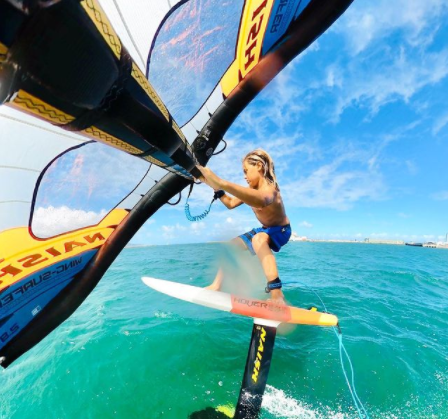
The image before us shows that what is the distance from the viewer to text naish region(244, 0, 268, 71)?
2.92 meters

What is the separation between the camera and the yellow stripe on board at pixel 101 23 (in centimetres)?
60

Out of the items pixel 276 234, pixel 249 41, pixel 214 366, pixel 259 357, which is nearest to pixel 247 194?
pixel 276 234

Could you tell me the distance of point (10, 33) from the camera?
1.58 feet

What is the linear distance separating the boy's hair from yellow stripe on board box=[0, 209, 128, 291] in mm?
2328

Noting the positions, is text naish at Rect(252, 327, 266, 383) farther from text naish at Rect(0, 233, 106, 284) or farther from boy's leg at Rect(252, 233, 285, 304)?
text naish at Rect(0, 233, 106, 284)

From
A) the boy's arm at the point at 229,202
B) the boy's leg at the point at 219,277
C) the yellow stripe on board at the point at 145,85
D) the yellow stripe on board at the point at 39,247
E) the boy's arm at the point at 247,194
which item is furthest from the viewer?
the boy's leg at the point at 219,277

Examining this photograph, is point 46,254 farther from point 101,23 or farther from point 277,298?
point 101,23

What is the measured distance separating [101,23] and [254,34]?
125 inches

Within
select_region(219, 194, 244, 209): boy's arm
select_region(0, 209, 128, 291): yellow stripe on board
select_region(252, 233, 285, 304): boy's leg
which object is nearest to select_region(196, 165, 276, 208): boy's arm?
select_region(252, 233, 285, 304): boy's leg

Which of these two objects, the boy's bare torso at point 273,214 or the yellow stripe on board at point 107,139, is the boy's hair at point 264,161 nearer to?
the boy's bare torso at point 273,214

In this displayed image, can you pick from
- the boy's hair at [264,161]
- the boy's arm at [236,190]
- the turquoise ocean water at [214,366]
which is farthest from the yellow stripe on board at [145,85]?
the turquoise ocean water at [214,366]

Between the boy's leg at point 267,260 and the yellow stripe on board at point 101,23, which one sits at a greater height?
the yellow stripe on board at point 101,23

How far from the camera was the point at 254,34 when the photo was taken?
Answer: 3.11 metres

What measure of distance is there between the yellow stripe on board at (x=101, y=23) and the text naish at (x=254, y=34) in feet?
10.0
